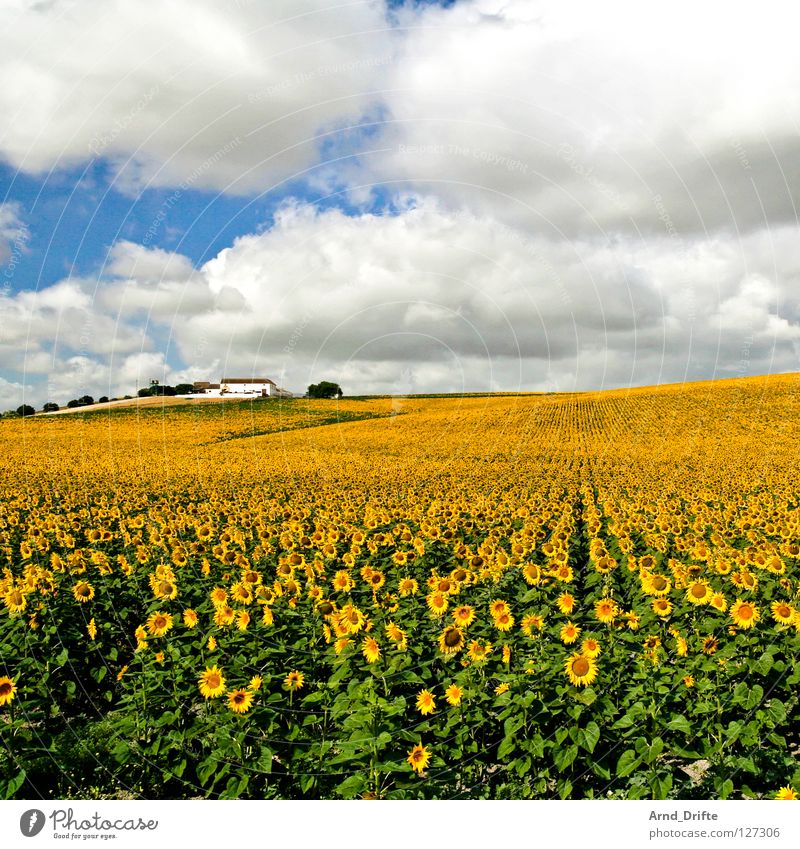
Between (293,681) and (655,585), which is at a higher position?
(655,585)

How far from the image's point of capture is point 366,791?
457cm

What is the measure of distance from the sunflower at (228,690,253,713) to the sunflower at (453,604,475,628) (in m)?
2.08

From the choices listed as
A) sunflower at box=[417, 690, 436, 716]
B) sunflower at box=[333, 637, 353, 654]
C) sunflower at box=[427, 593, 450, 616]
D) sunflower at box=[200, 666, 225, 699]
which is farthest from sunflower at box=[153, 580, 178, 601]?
sunflower at box=[417, 690, 436, 716]

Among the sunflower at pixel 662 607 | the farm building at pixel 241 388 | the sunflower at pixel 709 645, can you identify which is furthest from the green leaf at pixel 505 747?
the farm building at pixel 241 388

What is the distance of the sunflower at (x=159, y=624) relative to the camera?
6.38 m

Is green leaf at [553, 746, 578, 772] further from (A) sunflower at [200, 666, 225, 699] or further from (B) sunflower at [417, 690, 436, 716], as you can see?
(A) sunflower at [200, 666, 225, 699]

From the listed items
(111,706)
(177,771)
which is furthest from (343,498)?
(177,771)

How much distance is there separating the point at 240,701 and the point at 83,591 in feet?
13.3

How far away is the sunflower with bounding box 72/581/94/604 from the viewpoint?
25.9ft

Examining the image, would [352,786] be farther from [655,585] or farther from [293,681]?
[655,585]

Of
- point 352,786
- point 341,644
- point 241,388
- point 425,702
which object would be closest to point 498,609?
point 425,702

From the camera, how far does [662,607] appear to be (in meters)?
6.62

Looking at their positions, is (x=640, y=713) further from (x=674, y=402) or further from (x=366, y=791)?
(x=674, y=402)
